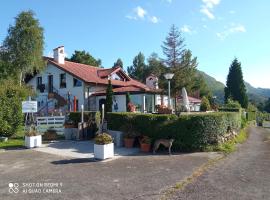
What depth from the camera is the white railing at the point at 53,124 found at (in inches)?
719

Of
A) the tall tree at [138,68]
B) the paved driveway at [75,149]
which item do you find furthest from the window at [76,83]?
the tall tree at [138,68]

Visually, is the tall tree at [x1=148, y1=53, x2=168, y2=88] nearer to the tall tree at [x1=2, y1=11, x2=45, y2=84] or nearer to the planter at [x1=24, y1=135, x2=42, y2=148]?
the tall tree at [x1=2, y1=11, x2=45, y2=84]

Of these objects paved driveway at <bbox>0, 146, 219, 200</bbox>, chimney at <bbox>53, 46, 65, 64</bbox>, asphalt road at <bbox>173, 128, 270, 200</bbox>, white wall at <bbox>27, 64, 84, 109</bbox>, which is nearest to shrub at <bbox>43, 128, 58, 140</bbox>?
paved driveway at <bbox>0, 146, 219, 200</bbox>

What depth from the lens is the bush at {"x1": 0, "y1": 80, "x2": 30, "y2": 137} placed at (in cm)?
1622

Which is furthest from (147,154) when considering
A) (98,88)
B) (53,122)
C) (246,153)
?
(98,88)

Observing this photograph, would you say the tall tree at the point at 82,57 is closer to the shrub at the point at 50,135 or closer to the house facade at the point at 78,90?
the house facade at the point at 78,90

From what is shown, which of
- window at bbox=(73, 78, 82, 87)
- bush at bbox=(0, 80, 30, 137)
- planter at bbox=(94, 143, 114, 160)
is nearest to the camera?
planter at bbox=(94, 143, 114, 160)

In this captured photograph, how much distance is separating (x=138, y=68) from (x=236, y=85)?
980 inches

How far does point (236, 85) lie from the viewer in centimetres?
6150

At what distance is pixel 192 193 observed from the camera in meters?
6.91

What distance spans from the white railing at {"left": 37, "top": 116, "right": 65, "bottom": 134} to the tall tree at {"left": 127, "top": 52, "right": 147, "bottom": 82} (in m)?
53.6

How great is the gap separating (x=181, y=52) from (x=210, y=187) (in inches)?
1286

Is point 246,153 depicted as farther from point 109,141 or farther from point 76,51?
point 76,51

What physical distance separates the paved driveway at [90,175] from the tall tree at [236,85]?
167ft
